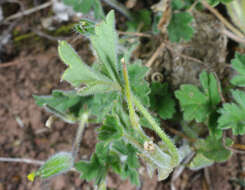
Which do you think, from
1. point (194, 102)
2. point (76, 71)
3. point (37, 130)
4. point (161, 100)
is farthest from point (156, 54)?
point (37, 130)

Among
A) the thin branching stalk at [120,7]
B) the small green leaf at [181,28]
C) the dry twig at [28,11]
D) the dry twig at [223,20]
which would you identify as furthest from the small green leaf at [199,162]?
the dry twig at [28,11]

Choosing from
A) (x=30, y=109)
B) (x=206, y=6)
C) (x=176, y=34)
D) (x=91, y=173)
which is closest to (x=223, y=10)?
(x=206, y=6)

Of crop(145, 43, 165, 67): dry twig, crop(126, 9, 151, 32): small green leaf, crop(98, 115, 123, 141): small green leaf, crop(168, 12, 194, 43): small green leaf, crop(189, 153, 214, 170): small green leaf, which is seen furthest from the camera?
crop(126, 9, 151, 32): small green leaf

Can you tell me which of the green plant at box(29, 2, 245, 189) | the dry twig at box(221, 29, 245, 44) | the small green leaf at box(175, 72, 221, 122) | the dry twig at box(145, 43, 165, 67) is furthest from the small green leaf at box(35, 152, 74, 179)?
the dry twig at box(221, 29, 245, 44)

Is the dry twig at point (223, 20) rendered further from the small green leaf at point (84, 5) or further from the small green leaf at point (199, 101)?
the small green leaf at point (84, 5)

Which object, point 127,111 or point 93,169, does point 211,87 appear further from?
point 93,169

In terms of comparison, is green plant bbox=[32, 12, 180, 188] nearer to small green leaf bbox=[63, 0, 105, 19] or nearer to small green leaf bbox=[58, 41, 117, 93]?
small green leaf bbox=[58, 41, 117, 93]

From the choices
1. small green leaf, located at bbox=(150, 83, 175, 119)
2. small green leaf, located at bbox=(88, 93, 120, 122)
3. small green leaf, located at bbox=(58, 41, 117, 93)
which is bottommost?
small green leaf, located at bbox=(150, 83, 175, 119)

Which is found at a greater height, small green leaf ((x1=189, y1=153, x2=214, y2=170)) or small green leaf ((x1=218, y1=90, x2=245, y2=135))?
small green leaf ((x1=218, y1=90, x2=245, y2=135))
